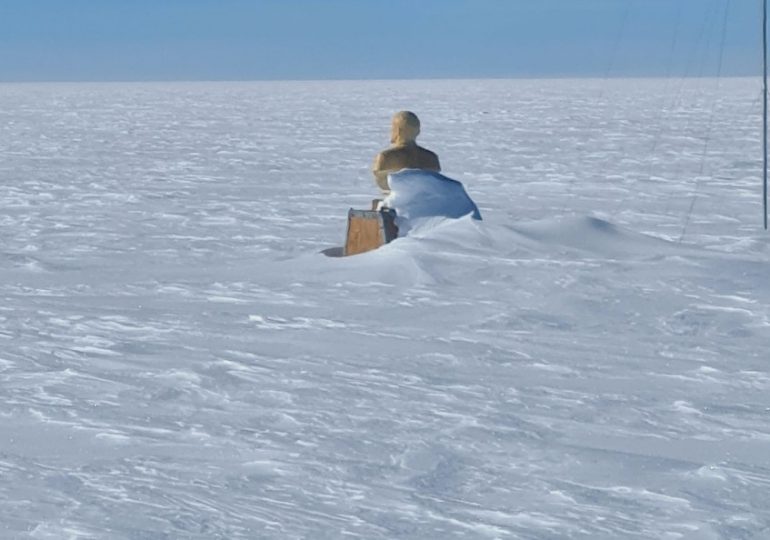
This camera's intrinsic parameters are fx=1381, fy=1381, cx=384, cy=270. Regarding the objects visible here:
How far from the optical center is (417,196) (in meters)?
7.90

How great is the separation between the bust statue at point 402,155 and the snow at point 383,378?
40cm

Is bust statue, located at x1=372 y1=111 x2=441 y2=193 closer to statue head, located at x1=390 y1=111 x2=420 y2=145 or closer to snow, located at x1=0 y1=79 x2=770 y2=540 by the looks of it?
statue head, located at x1=390 y1=111 x2=420 y2=145

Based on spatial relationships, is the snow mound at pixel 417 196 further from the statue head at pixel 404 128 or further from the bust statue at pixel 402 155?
the statue head at pixel 404 128

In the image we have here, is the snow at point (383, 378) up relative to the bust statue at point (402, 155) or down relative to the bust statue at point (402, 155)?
down

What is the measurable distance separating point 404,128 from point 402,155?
0.16m

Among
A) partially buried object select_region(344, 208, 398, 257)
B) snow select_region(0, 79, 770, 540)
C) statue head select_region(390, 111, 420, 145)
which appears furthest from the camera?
statue head select_region(390, 111, 420, 145)

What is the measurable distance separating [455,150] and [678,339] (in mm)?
14569

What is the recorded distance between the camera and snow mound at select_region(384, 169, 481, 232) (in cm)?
784

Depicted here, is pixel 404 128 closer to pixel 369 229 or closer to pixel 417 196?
pixel 417 196

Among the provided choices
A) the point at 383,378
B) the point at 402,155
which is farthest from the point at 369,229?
the point at 383,378

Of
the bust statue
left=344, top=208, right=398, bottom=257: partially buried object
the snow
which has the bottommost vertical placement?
the snow

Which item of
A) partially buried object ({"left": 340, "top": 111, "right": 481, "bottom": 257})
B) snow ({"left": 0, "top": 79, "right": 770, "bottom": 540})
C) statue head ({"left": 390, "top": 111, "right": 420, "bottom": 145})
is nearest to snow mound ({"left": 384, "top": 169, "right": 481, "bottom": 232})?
partially buried object ({"left": 340, "top": 111, "right": 481, "bottom": 257})

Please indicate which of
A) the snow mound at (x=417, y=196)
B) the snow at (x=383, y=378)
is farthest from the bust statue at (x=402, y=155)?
the snow at (x=383, y=378)

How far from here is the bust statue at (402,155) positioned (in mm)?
7988
